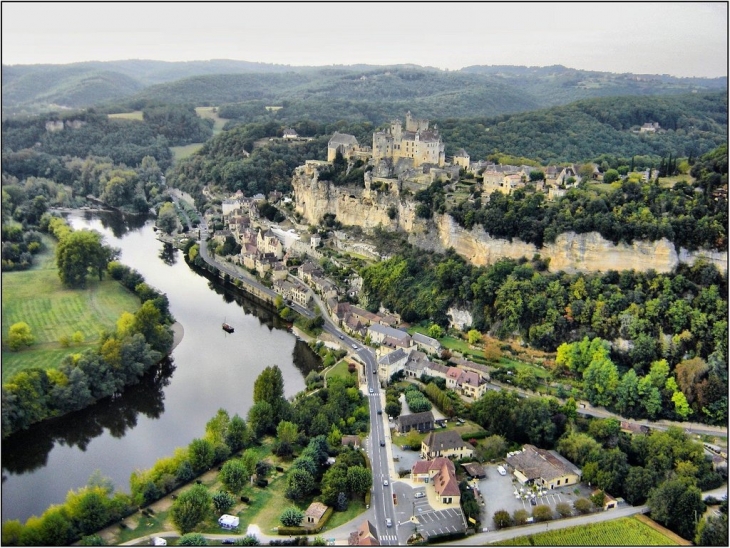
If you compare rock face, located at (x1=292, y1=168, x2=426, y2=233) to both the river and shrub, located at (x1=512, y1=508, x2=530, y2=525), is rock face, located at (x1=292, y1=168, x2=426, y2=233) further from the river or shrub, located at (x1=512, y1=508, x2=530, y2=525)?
shrub, located at (x1=512, y1=508, x2=530, y2=525)

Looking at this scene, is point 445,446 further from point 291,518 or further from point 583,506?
point 291,518

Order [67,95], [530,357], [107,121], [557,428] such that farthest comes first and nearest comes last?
[67,95], [107,121], [530,357], [557,428]

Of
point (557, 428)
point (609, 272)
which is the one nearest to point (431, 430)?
point (557, 428)

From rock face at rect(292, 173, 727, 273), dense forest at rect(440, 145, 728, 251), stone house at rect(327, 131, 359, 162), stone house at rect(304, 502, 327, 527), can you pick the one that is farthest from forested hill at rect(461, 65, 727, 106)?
stone house at rect(304, 502, 327, 527)

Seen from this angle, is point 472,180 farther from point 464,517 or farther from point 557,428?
point 464,517

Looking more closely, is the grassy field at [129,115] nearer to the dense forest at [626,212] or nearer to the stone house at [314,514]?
the dense forest at [626,212]

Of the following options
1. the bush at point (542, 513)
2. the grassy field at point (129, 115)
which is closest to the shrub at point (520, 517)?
the bush at point (542, 513)
